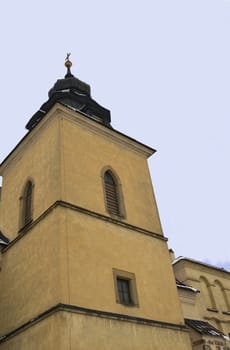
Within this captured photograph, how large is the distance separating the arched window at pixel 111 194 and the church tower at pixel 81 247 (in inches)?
2.0

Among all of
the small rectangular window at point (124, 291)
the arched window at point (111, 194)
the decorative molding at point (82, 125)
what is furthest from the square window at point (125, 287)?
the decorative molding at point (82, 125)

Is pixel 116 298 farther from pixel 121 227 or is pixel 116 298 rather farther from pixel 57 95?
pixel 57 95

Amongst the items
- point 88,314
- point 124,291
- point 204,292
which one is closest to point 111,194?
point 124,291

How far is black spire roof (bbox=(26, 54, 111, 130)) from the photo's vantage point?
18141 mm

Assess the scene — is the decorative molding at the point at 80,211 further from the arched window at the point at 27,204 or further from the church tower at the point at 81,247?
the arched window at the point at 27,204

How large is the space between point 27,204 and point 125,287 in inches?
190

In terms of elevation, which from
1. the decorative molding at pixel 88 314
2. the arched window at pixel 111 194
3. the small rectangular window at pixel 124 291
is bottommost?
the decorative molding at pixel 88 314

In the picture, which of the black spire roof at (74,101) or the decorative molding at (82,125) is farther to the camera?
the black spire roof at (74,101)

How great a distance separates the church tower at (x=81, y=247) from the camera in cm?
1096

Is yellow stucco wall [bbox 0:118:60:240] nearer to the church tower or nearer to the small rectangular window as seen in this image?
the church tower

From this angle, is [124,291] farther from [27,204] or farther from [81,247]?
[27,204]

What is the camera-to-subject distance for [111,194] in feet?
48.6

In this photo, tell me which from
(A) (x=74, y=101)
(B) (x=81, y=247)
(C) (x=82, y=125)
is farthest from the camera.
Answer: (A) (x=74, y=101)

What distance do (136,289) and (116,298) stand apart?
1.07m
